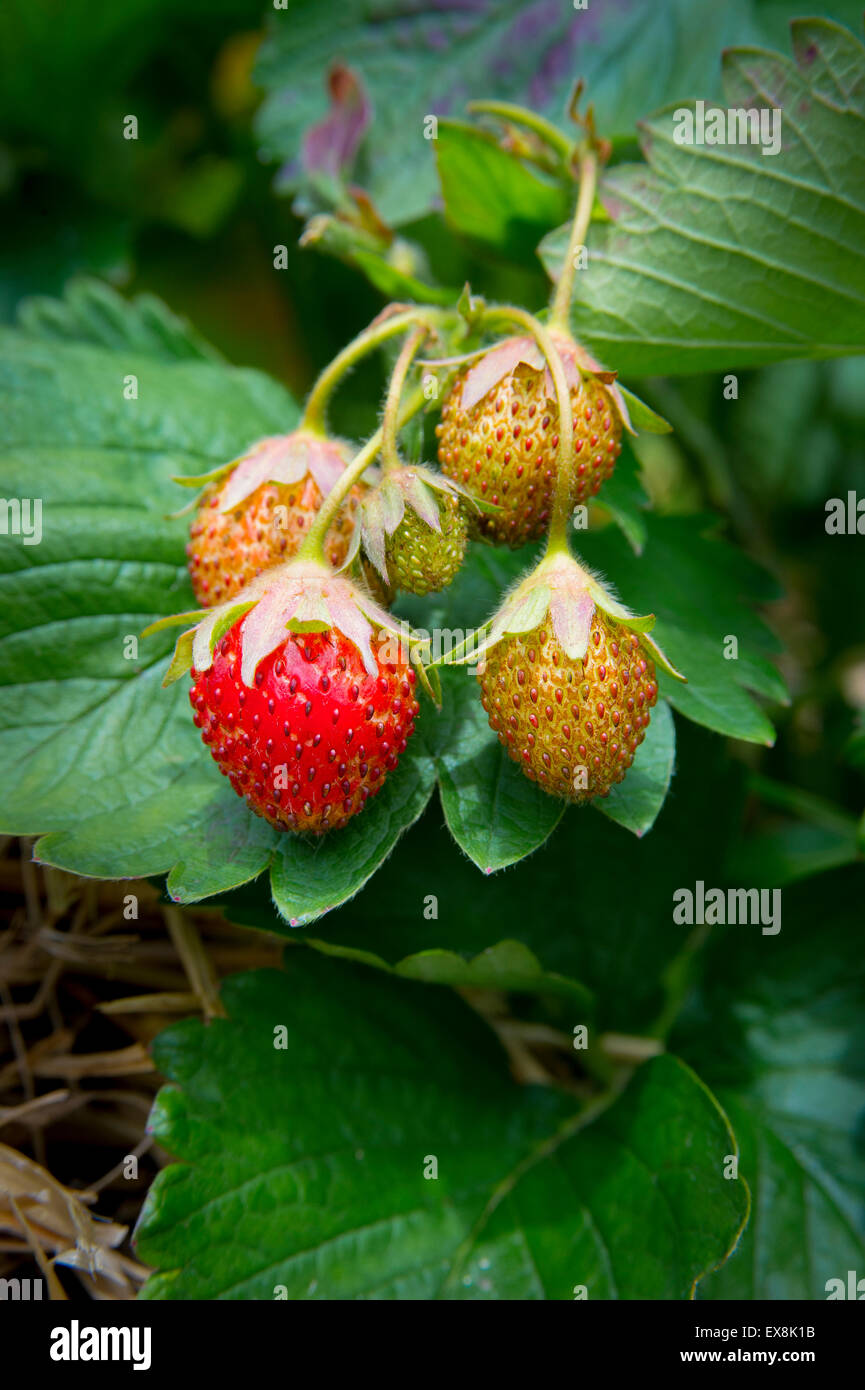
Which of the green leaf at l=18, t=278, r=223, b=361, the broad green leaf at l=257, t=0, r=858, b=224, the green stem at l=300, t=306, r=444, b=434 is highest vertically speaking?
the broad green leaf at l=257, t=0, r=858, b=224

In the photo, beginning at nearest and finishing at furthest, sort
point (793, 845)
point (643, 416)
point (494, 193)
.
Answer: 1. point (643, 416)
2. point (494, 193)
3. point (793, 845)

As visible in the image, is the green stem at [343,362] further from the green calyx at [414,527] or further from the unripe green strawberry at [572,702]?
the unripe green strawberry at [572,702]

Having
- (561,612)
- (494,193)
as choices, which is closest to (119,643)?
(561,612)

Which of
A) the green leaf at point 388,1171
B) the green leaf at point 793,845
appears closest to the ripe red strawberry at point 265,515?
the green leaf at point 388,1171

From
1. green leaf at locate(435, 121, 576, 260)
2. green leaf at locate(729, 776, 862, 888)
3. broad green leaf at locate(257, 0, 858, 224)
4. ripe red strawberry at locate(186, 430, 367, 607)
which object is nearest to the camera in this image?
ripe red strawberry at locate(186, 430, 367, 607)

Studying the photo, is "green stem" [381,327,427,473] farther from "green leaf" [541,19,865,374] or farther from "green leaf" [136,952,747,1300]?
"green leaf" [136,952,747,1300]

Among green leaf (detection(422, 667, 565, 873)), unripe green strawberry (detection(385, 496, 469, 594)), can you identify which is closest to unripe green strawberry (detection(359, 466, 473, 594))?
unripe green strawberry (detection(385, 496, 469, 594))

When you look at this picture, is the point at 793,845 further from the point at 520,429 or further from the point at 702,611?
the point at 520,429
